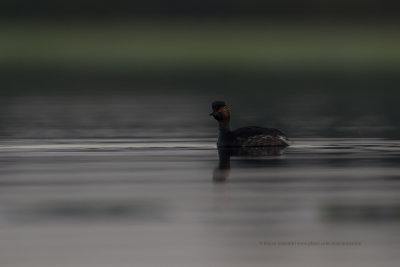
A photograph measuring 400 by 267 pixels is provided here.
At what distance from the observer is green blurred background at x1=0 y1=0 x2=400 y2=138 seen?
3669 cm

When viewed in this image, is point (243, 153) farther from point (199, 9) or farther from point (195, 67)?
point (199, 9)

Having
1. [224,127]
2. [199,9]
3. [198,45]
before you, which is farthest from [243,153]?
[199,9]

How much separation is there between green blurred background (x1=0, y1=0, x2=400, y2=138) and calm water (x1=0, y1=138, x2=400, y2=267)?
542cm

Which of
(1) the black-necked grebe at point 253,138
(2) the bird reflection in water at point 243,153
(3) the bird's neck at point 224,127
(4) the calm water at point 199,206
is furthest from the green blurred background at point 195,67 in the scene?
(4) the calm water at point 199,206

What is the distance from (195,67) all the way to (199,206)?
288 ft

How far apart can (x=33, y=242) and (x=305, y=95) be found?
→ 36.6m

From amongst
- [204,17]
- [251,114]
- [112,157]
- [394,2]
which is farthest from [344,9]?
[112,157]

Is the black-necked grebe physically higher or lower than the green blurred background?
lower

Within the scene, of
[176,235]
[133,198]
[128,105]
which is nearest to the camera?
[176,235]

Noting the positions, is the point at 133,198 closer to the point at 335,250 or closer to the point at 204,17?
the point at 335,250

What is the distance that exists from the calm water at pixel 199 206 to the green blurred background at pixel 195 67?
5.42m

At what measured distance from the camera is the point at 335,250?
1605 cm

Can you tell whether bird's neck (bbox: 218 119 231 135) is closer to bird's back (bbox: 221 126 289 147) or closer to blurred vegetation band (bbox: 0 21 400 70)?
bird's back (bbox: 221 126 289 147)

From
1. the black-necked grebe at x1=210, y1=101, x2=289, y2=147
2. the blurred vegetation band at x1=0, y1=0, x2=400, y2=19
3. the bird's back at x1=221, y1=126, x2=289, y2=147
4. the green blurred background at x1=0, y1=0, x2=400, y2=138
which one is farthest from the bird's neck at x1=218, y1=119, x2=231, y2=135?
the blurred vegetation band at x1=0, y1=0, x2=400, y2=19
